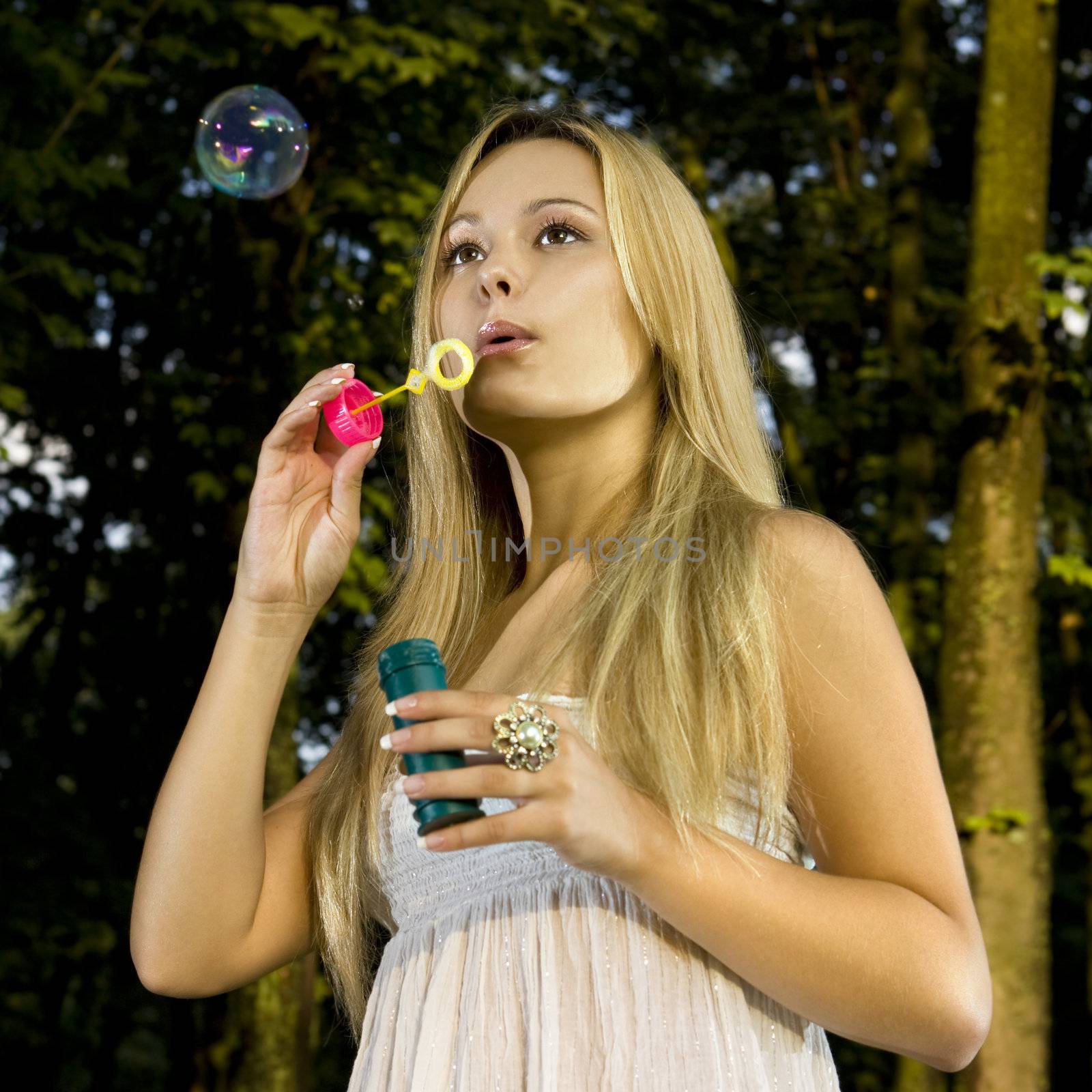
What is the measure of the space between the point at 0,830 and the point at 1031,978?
17.0 ft

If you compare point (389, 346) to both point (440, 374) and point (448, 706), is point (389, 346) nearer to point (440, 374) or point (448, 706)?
point (440, 374)

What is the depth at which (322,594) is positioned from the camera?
2.22 metres

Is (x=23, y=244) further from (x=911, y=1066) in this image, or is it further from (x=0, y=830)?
(x=911, y=1066)

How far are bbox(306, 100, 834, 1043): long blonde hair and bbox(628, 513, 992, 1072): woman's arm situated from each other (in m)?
0.05

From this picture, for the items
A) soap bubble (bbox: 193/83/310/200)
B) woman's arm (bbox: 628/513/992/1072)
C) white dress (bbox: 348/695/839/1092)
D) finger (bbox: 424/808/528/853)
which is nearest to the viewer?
finger (bbox: 424/808/528/853)

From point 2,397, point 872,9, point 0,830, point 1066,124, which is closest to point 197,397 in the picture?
point 2,397

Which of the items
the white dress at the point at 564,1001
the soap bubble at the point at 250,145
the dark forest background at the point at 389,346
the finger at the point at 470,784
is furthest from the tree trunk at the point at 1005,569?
the finger at the point at 470,784

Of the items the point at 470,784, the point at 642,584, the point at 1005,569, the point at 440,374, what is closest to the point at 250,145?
the point at 440,374

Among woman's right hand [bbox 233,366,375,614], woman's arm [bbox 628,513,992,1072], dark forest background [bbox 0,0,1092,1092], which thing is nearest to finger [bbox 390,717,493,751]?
woman's arm [bbox 628,513,992,1072]

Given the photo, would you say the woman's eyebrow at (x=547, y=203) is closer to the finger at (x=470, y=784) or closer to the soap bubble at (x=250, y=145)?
the finger at (x=470, y=784)

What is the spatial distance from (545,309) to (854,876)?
93 cm

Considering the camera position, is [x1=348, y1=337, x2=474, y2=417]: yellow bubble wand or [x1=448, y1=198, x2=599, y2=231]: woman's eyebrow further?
[x1=448, y1=198, x2=599, y2=231]: woman's eyebrow

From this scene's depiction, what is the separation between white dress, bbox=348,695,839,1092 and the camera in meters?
1.83

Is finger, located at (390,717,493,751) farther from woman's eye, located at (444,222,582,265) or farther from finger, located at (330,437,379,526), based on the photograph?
woman's eye, located at (444,222,582,265)
